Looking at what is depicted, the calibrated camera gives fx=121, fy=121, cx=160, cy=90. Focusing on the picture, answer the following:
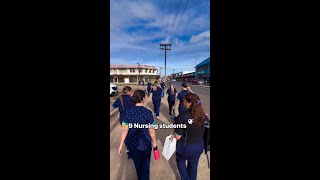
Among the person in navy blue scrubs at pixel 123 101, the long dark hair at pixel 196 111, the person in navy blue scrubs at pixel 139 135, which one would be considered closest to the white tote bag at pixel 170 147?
the person in navy blue scrubs at pixel 139 135

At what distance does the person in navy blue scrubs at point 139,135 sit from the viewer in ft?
5.14

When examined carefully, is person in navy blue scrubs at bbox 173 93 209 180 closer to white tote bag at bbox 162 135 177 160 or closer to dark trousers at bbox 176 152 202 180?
dark trousers at bbox 176 152 202 180

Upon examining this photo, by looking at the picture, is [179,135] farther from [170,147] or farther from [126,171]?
[126,171]

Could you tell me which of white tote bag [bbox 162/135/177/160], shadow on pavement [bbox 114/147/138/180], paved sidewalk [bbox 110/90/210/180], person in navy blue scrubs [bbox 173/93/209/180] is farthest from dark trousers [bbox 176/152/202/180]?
shadow on pavement [bbox 114/147/138/180]

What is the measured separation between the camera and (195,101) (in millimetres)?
1515

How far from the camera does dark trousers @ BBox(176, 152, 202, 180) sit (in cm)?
157

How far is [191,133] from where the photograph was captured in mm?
1458

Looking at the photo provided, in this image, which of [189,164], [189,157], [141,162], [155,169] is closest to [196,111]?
[189,157]

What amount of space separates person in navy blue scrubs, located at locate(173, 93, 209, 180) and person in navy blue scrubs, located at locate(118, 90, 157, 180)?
1.24ft

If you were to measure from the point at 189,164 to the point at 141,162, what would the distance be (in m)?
0.65
